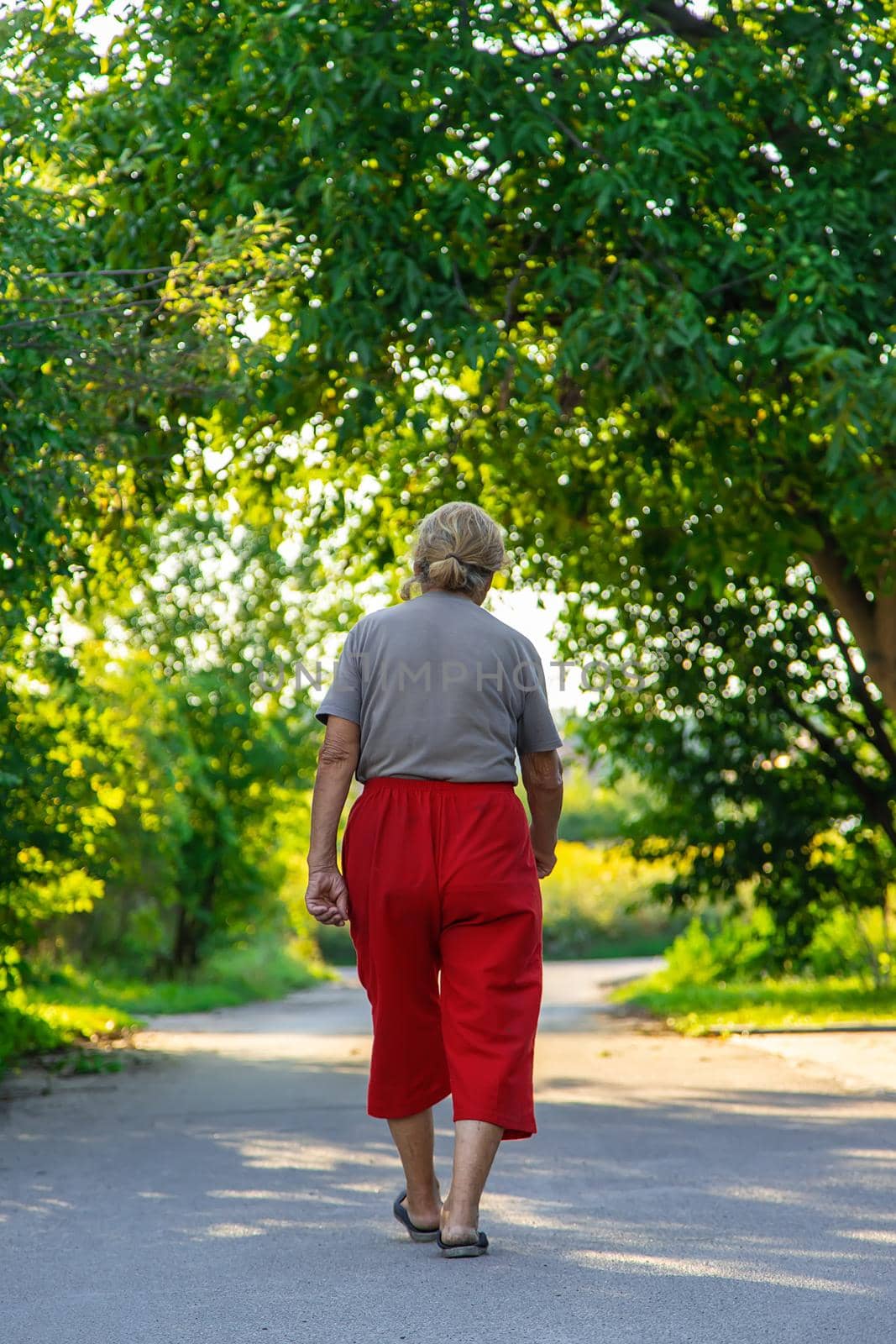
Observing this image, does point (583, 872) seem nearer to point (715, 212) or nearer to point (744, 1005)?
point (744, 1005)

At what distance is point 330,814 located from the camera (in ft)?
15.3

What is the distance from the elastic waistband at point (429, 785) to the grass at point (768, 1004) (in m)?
8.54

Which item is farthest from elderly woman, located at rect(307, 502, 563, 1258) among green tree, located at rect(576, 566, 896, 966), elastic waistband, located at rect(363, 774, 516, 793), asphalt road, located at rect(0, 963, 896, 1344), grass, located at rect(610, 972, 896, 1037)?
green tree, located at rect(576, 566, 896, 966)

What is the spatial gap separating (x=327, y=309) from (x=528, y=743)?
5131mm

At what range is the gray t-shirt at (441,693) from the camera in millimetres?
4547

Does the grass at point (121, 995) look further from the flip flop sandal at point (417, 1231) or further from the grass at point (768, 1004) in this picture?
the flip flop sandal at point (417, 1231)

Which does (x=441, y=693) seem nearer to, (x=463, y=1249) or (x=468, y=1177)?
(x=468, y=1177)

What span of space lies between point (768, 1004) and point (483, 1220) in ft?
39.2

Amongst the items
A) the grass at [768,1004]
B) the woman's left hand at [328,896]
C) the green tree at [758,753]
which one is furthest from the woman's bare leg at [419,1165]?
the green tree at [758,753]

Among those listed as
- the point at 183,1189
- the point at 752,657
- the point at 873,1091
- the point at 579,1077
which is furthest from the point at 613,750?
the point at 183,1189

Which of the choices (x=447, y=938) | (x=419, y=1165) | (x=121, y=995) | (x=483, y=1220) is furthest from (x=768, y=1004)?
(x=447, y=938)

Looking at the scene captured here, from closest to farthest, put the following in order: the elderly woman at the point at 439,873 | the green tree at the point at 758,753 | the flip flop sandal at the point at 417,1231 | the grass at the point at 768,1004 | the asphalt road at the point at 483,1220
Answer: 1. the asphalt road at the point at 483,1220
2. the elderly woman at the point at 439,873
3. the flip flop sandal at the point at 417,1231
4. the grass at the point at 768,1004
5. the green tree at the point at 758,753

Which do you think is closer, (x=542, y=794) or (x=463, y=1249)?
(x=463, y=1249)

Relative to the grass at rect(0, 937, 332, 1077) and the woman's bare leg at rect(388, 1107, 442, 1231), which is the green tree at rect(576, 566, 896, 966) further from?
the woman's bare leg at rect(388, 1107, 442, 1231)
